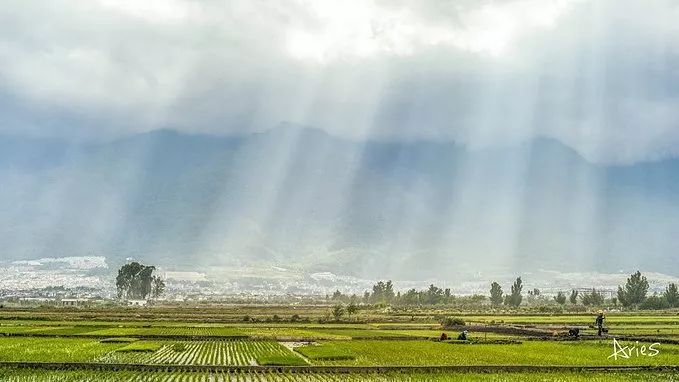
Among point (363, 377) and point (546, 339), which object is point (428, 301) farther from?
point (363, 377)

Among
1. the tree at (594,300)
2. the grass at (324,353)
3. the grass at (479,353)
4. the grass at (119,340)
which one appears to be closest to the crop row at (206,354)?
the grass at (324,353)

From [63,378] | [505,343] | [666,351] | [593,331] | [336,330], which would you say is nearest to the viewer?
[63,378]

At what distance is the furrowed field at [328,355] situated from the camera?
128 feet

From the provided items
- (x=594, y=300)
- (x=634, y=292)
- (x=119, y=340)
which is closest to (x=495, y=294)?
(x=594, y=300)

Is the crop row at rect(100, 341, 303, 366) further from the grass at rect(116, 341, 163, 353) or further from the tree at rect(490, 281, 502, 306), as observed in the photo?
the tree at rect(490, 281, 502, 306)

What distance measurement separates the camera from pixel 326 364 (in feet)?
142

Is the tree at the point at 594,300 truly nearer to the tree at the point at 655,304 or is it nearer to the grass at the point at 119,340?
the tree at the point at 655,304

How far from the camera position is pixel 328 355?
4734 cm

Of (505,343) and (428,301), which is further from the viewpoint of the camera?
(428,301)

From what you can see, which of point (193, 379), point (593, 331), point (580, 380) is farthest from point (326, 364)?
point (593, 331)

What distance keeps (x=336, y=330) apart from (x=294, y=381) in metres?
41.6

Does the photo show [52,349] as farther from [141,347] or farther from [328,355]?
[328,355]

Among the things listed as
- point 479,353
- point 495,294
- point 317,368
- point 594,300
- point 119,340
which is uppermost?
point 495,294

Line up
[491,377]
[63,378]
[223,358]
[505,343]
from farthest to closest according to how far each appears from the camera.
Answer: [505,343]
[223,358]
[491,377]
[63,378]
